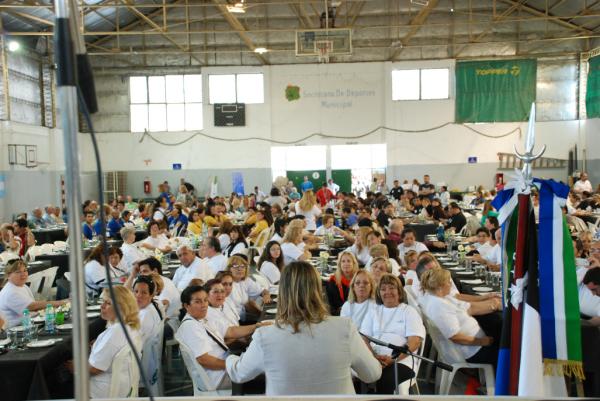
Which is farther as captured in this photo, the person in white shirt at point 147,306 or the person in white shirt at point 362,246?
the person in white shirt at point 362,246

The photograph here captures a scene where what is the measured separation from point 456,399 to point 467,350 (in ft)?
9.57

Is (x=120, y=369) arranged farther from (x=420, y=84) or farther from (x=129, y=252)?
(x=420, y=84)

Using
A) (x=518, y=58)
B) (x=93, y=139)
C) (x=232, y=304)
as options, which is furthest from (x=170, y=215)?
(x=518, y=58)

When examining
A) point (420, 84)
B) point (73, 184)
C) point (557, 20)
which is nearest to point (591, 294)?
point (73, 184)

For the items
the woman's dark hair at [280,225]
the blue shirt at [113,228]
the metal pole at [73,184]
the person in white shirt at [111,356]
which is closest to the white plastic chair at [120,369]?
the person in white shirt at [111,356]

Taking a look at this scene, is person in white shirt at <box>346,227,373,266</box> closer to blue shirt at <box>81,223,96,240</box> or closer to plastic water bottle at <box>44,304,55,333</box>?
plastic water bottle at <box>44,304,55,333</box>

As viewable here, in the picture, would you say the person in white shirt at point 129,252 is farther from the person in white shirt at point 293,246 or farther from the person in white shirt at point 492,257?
the person in white shirt at point 492,257

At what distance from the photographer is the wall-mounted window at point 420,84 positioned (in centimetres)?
2272

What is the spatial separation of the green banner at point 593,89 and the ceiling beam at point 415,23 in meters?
5.71

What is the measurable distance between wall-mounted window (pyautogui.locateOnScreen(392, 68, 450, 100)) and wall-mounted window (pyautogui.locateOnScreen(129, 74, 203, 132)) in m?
7.23

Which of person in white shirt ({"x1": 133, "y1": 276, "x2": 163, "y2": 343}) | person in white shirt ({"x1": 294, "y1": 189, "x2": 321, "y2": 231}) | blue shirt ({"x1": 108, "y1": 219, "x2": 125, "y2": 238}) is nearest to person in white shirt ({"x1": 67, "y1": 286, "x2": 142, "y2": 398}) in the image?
person in white shirt ({"x1": 133, "y1": 276, "x2": 163, "y2": 343})

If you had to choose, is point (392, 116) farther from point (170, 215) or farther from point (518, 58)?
point (170, 215)

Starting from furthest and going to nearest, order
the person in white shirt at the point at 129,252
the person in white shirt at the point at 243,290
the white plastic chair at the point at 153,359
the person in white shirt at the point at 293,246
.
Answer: the person in white shirt at the point at 129,252 < the person in white shirt at the point at 293,246 < the person in white shirt at the point at 243,290 < the white plastic chair at the point at 153,359

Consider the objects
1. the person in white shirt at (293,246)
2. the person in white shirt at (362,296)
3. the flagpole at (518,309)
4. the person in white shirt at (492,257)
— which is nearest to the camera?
the flagpole at (518,309)
